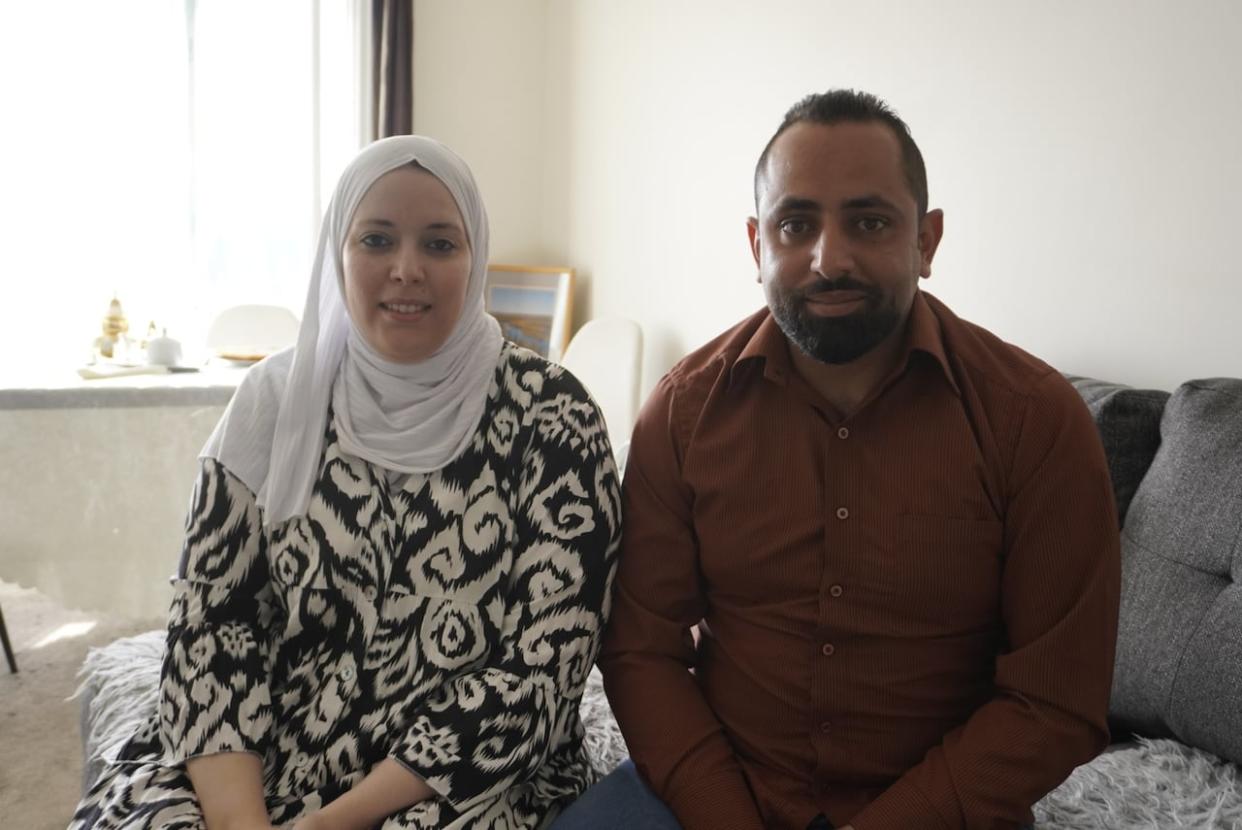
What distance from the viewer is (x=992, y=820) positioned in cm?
105

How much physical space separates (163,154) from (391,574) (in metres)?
3.42

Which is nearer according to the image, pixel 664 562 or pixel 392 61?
pixel 664 562

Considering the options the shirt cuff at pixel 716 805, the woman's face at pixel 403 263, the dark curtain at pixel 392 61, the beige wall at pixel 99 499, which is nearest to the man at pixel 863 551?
the shirt cuff at pixel 716 805

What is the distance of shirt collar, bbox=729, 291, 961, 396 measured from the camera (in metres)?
1.12

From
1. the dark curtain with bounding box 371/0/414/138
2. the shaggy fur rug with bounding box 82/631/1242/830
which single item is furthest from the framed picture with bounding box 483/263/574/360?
the shaggy fur rug with bounding box 82/631/1242/830

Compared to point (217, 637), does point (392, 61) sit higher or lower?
higher

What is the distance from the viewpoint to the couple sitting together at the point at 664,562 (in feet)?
3.58

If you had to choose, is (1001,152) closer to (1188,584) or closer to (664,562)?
(1188,584)

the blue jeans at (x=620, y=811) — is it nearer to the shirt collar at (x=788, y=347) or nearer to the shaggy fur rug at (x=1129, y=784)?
the shaggy fur rug at (x=1129, y=784)

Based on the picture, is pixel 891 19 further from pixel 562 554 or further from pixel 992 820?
pixel 992 820

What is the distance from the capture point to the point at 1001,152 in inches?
79.2

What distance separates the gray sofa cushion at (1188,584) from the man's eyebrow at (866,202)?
1.95 feet

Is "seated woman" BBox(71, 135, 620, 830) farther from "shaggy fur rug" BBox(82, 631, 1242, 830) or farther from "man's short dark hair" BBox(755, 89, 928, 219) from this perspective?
"man's short dark hair" BBox(755, 89, 928, 219)

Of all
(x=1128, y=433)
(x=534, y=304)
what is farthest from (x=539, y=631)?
(x=534, y=304)
